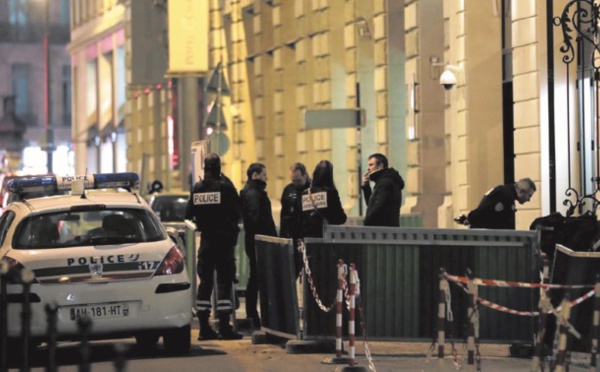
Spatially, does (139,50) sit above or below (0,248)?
above

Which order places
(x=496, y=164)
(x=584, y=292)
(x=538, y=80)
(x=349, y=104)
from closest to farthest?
(x=584, y=292) → (x=538, y=80) → (x=496, y=164) → (x=349, y=104)

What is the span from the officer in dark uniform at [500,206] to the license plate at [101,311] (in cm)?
431

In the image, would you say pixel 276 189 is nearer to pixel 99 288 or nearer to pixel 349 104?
pixel 349 104

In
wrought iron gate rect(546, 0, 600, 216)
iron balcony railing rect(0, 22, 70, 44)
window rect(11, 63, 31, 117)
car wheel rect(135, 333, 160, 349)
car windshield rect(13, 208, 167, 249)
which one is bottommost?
car wheel rect(135, 333, 160, 349)

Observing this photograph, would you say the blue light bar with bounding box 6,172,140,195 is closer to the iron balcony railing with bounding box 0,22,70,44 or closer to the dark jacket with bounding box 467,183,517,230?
the dark jacket with bounding box 467,183,517,230

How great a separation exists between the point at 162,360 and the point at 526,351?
3184 millimetres

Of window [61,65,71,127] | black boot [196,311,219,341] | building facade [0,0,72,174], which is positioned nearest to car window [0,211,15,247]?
black boot [196,311,219,341]

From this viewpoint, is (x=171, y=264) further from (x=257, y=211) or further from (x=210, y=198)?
(x=257, y=211)

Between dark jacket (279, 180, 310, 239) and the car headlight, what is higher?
dark jacket (279, 180, 310, 239)

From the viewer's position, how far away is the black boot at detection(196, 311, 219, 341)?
18172 millimetres

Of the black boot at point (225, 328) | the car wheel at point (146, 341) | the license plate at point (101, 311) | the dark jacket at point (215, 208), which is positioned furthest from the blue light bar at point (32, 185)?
the license plate at point (101, 311)

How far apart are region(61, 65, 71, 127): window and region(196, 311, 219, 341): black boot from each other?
104 m


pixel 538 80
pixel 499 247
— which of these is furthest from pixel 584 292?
pixel 538 80

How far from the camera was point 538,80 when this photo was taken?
22.7 metres
